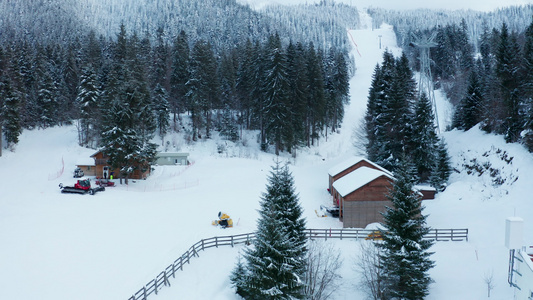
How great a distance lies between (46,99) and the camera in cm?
5969

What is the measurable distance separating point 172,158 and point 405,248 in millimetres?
36514

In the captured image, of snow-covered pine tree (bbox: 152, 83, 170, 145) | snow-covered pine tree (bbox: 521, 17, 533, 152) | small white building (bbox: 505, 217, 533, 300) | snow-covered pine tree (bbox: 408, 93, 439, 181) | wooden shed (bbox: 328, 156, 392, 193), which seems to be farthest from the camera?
snow-covered pine tree (bbox: 152, 83, 170, 145)

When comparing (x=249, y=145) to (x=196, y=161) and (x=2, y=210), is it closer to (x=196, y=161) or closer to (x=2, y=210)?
(x=196, y=161)

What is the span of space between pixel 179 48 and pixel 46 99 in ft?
75.0

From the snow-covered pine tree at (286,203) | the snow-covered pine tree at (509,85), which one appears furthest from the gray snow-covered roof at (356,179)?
the snow-covered pine tree at (509,85)

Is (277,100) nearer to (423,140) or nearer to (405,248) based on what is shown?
(423,140)

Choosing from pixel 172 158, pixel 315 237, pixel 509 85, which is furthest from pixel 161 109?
pixel 509 85

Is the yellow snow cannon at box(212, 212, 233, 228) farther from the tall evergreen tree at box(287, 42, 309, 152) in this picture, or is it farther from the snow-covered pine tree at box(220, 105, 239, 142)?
the snow-covered pine tree at box(220, 105, 239, 142)

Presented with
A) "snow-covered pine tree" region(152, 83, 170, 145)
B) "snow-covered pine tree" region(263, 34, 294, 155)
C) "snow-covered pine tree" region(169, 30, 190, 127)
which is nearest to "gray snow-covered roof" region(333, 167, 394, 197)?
"snow-covered pine tree" region(263, 34, 294, 155)

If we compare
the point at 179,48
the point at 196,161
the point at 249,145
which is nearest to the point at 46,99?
the point at 179,48

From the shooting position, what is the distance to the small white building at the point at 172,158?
4897 centimetres

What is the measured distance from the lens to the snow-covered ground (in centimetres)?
1986

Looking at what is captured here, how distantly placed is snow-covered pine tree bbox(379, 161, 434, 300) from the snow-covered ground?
2.13m

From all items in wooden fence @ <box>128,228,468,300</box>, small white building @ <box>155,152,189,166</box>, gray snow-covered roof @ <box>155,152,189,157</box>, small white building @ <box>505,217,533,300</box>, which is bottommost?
wooden fence @ <box>128,228,468,300</box>
